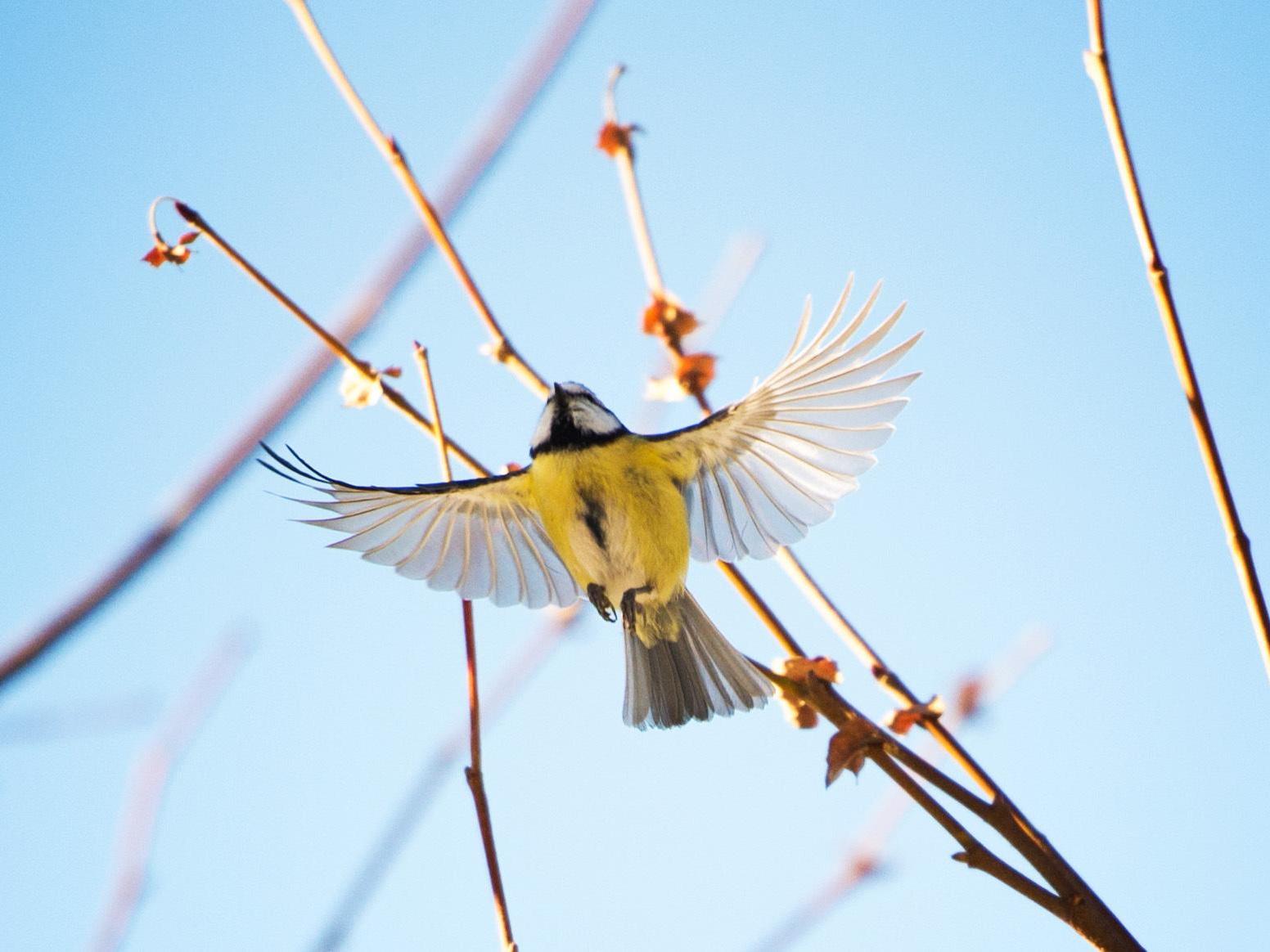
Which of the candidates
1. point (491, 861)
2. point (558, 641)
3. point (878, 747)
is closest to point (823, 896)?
point (878, 747)

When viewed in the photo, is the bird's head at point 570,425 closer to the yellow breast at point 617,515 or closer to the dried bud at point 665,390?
the yellow breast at point 617,515

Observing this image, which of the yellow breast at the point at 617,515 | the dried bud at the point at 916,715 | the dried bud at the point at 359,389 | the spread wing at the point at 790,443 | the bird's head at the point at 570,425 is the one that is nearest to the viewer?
the dried bud at the point at 916,715

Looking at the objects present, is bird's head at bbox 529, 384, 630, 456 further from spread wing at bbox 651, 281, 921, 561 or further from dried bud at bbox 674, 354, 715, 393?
dried bud at bbox 674, 354, 715, 393

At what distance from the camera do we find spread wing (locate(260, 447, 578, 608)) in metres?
3.06

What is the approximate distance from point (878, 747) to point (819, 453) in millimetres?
1303

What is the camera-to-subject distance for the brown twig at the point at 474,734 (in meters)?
1.41

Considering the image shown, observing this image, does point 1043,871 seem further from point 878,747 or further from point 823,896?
point 823,896

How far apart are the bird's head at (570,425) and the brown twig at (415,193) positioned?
98 centimetres

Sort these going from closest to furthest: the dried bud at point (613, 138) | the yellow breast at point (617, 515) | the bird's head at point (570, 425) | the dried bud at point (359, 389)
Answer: the dried bud at point (359, 389), the dried bud at point (613, 138), the yellow breast at point (617, 515), the bird's head at point (570, 425)

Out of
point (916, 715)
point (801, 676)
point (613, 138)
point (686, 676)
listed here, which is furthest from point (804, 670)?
point (686, 676)

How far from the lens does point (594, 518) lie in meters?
3.05

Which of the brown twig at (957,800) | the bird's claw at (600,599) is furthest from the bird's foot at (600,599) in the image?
the brown twig at (957,800)

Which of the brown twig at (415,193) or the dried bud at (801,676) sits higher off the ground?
the brown twig at (415,193)

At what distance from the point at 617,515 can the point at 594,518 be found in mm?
62
